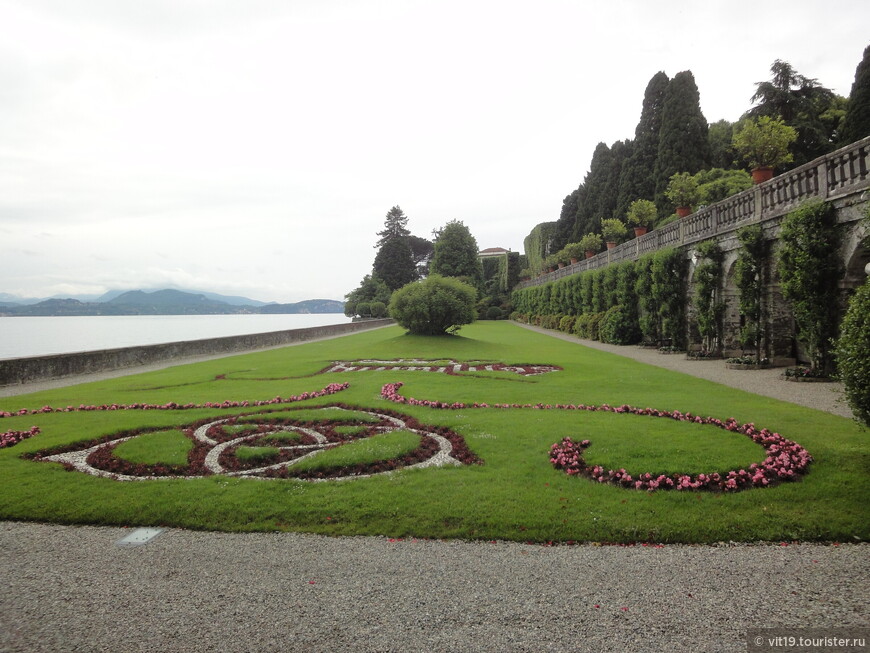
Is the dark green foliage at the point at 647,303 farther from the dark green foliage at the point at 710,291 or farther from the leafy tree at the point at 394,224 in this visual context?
the leafy tree at the point at 394,224

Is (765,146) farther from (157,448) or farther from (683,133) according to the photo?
(683,133)

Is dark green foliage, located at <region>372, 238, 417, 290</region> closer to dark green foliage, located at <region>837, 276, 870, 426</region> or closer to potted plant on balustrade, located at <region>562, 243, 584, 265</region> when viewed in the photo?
potted plant on balustrade, located at <region>562, 243, 584, 265</region>

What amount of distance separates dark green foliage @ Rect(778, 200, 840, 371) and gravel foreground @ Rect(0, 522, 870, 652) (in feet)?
31.5

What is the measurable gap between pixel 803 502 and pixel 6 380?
17731 millimetres

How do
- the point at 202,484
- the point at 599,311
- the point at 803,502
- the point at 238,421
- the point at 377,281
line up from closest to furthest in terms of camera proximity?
the point at 803,502
the point at 202,484
the point at 238,421
the point at 599,311
the point at 377,281

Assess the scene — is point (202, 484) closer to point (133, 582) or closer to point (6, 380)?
point (133, 582)

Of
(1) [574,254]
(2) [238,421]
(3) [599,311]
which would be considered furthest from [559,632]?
(1) [574,254]

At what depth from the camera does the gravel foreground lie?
2.87 metres

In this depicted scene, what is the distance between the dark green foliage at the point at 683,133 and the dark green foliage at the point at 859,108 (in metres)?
→ 10.6

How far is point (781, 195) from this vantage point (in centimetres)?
1355

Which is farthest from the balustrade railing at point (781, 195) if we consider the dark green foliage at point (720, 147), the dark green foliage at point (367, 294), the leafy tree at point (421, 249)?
the leafy tree at point (421, 249)

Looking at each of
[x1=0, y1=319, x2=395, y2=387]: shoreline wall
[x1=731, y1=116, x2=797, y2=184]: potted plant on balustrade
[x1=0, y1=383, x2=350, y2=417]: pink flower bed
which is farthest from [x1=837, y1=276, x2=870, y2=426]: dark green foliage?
[x1=0, y1=319, x2=395, y2=387]: shoreline wall

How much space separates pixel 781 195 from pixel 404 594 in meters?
15.2

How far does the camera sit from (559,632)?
2902 mm
